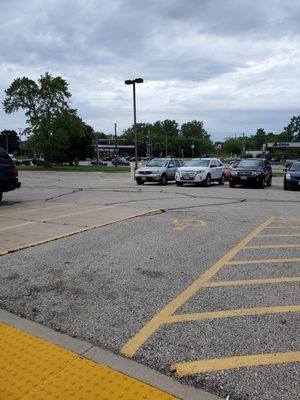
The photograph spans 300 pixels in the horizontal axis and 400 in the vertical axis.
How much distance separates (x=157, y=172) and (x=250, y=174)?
514 centimetres

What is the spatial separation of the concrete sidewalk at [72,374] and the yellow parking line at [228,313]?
3.05 ft

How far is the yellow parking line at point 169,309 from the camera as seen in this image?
364cm

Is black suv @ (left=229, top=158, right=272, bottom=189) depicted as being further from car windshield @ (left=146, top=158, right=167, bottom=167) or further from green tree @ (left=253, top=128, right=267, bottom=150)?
green tree @ (left=253, top=128, right=267, bottom=150)

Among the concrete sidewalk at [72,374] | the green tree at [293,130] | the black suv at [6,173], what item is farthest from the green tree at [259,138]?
the concrete sidewalk at [72,374]

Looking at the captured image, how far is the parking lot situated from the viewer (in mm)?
3355

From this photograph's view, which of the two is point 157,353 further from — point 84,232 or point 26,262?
point 84,232

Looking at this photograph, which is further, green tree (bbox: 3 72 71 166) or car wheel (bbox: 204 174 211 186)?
green tree (bbox: 3 72 71 166)

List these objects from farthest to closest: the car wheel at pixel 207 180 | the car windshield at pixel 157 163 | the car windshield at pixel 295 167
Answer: the car windshield at pixel 157 163 < the car wheel at pixel 207 180 < the car windshield at pixel 295 167

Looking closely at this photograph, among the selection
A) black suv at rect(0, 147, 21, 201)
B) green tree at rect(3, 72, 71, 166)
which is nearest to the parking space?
black suv at rect(0, 147, 21, 201)

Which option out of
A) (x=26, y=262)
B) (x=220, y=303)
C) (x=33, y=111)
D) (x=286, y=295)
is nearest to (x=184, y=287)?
(x=220, y=303)

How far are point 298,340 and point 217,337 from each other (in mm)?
693

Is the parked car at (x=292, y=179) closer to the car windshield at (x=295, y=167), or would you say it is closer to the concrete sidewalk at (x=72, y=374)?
the car windshield at (x=295, y=167)

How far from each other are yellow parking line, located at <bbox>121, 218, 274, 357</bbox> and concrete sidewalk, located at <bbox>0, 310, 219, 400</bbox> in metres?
0.21

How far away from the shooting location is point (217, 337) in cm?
378
